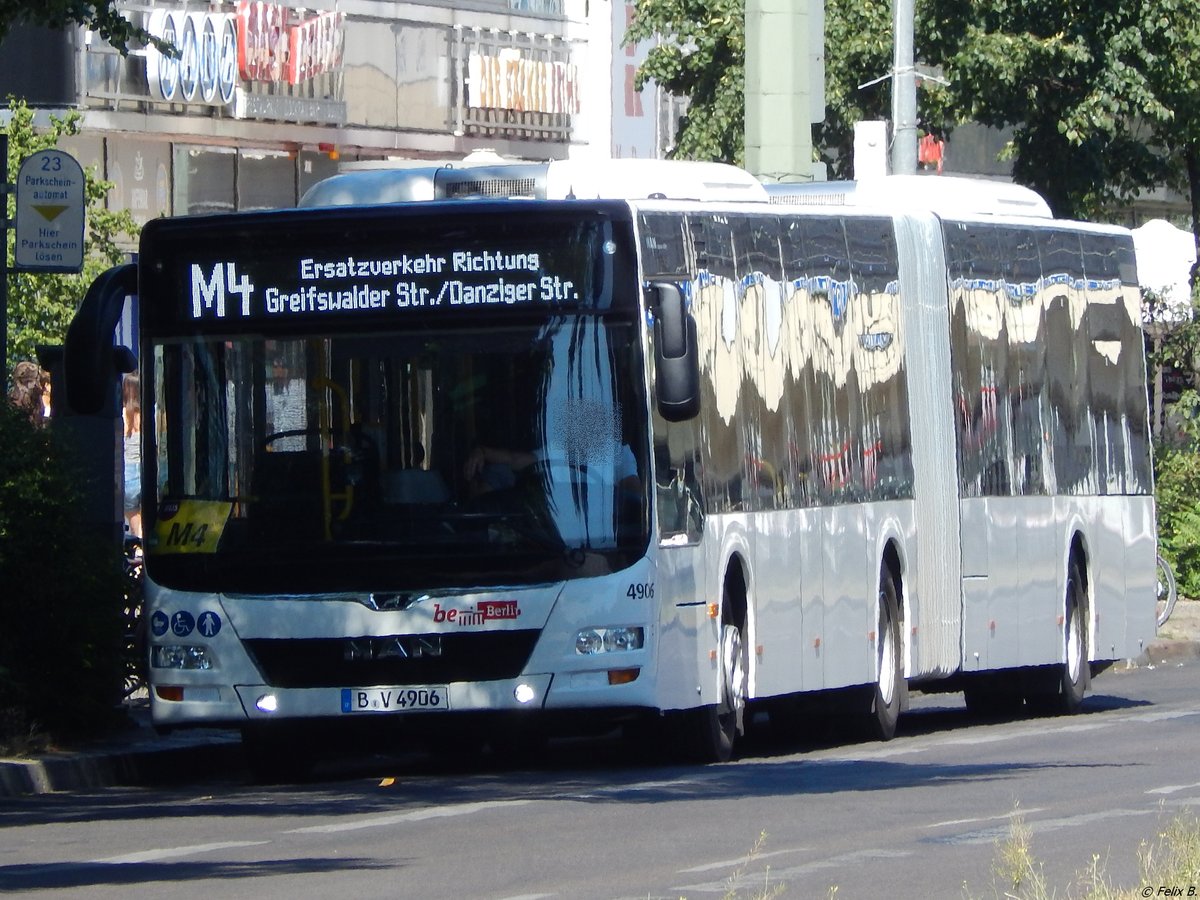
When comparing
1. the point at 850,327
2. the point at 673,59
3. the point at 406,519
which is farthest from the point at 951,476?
the point at 673,59

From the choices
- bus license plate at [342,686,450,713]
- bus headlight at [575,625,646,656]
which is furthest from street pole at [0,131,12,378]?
bus headlight at [575,625,646,656]

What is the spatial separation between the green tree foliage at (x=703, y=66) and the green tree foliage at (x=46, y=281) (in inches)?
369

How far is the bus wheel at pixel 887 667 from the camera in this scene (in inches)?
669

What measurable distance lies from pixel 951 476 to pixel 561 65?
24254 millimetres

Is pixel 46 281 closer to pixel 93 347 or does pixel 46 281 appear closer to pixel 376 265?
pixel 93 347

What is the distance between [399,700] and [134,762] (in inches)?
66.3

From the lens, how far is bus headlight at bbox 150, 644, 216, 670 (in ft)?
46.5

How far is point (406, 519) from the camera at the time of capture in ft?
45.9

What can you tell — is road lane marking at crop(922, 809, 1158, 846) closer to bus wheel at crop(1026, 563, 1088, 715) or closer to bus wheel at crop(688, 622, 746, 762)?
bus wheel at crop(688, 622, 746, 762)

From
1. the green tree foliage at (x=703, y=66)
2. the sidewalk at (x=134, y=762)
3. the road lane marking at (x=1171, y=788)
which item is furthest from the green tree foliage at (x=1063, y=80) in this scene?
the road lane marking at (x=1171, y=788)

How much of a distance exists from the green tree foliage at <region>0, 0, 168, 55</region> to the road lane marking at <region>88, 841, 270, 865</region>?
5.00m

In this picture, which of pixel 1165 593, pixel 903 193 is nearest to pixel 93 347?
pixel 903 193

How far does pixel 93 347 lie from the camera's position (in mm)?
13984

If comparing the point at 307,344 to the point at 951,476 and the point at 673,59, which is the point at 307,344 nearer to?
the point at 951,476
